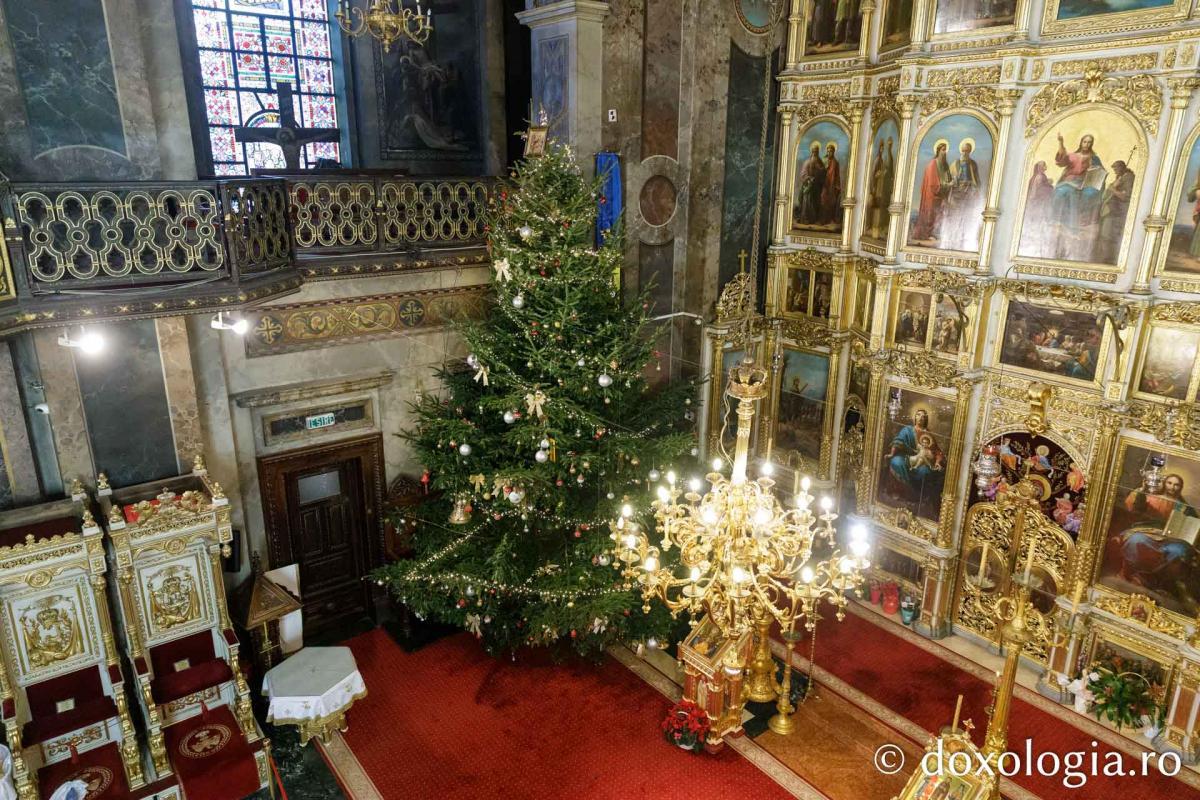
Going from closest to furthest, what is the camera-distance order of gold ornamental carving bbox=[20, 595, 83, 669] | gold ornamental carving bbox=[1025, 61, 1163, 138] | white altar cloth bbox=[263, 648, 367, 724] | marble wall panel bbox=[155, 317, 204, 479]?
gold ornamental carving bbox=[20, 595, 83, 669] < gold ornamental carving bbox=[1025, 61, 1163, 138] < marble wall panel bbox=[155, 317, 204, 479] < white altar cloth bbox=[263, 648, 367, 724]

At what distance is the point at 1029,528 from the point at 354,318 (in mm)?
7800

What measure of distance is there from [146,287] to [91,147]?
5.37 ft

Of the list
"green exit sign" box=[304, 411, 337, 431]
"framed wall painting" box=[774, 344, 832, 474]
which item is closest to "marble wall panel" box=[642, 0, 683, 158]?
"framed wall painting" box=[774, 344, 832, 474]

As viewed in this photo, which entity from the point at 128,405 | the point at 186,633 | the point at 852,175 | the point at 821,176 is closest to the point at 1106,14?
the point at 852,175

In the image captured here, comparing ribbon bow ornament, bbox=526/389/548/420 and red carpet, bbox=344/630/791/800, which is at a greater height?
ribbon bow ornament, bbox=526/389/548/420

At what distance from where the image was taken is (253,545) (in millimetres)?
8586

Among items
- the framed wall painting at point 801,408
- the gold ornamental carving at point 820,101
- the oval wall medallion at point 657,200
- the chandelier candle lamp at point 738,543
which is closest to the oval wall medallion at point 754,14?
the gold ornamental carving at point 820,101

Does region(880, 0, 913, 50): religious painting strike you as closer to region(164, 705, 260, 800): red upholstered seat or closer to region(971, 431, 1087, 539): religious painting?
region(971, 431, 1087, 539): religious painting

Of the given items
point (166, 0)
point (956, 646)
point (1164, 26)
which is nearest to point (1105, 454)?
point (956, 646)

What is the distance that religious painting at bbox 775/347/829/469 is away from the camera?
10578 millimetres

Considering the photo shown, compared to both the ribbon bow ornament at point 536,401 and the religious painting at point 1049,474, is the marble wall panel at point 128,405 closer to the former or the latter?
the ribbon bow ornament at point 536,401

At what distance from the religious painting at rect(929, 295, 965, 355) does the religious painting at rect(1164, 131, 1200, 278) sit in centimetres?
200

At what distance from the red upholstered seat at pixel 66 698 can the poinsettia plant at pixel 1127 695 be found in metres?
9.56

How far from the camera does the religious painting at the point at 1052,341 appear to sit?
25.3 ft
